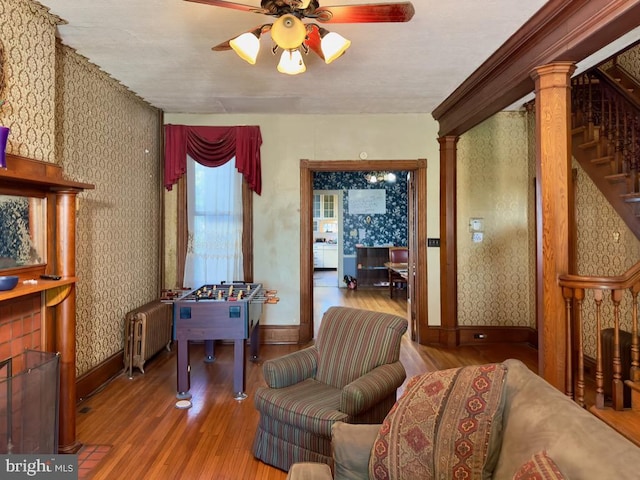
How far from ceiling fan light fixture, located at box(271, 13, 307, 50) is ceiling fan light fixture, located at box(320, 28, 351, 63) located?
0.52 feet

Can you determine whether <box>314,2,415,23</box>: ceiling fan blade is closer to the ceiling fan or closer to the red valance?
the ceiling fan

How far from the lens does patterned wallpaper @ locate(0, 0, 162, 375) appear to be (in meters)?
2.46

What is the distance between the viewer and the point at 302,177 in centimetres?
505

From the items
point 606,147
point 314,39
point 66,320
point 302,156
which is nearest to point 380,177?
point 302,156

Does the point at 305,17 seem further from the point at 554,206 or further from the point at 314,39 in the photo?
the point at 554,206

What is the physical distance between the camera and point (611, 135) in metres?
3.83

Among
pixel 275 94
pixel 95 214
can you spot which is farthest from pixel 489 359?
pixel 95 214

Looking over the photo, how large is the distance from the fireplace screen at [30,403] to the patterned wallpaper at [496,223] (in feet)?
14.2

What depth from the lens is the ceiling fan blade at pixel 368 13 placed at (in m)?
2.00

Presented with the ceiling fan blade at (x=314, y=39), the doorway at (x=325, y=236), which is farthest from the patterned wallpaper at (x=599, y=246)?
the doorway at (x=325, y=236)

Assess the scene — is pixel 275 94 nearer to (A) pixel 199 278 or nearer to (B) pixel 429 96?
(B) pixel 429 96

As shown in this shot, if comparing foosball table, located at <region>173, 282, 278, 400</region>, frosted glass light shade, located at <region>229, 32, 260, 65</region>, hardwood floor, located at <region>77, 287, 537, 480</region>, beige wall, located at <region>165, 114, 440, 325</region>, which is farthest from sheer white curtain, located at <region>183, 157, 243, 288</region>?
frosted glass light shade, located at <region>229, 32, 260, 65</region>

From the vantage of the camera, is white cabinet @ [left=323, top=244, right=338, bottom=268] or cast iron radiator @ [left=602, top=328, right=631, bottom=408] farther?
white cabinet @ [left=323, top=244, right=338, bottom=268]

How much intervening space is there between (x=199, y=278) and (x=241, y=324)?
1.90 meters
